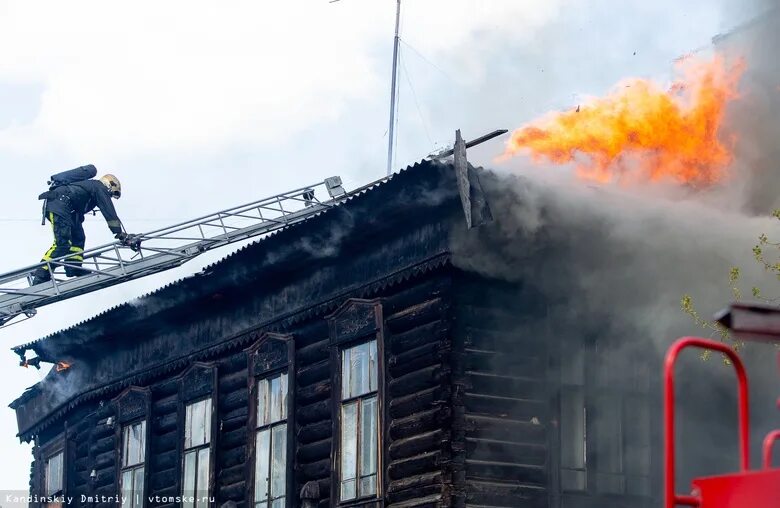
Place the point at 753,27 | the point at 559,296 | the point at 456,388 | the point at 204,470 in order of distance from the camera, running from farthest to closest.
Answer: the point at 204,470 → the point at 753,27 → the point at 559,296 → the point at 456,388

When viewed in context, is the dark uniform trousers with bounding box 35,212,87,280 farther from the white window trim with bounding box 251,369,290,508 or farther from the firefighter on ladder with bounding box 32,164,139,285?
the white window trim with bounding box 251,369,290,508

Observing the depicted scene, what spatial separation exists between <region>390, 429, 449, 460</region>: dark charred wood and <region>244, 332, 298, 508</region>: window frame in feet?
7.34

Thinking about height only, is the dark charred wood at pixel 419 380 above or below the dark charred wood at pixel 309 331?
below

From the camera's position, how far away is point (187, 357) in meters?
18.9

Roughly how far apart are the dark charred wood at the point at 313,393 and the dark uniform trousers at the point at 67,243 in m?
4.14

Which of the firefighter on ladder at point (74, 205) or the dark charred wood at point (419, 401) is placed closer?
the dark charred wood at point (419, 401)

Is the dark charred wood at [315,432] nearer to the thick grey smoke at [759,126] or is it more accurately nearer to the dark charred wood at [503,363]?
the dark charred wood at [503,363]

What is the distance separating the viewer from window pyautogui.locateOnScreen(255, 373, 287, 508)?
16.3 meters

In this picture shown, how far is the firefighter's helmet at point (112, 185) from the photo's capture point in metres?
19.3

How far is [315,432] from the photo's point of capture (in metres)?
15.7

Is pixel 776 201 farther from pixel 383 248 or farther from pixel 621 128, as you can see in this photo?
pixel 383 248

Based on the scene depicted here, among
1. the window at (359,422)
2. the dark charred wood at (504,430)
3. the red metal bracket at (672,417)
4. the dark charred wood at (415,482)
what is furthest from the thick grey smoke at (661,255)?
the red metal bracket at (672,417)

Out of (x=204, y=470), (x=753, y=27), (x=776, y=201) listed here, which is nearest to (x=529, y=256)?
(x=776, y=201)

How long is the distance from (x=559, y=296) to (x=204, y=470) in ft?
21.6
